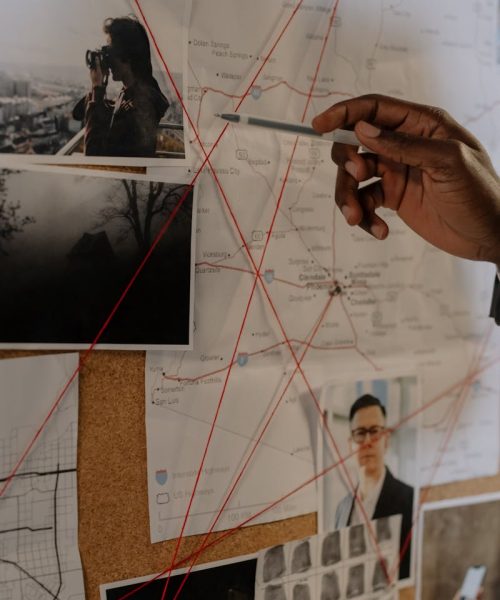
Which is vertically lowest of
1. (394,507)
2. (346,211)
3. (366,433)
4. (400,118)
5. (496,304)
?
(394,507)

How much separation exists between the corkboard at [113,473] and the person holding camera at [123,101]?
0.71 feet

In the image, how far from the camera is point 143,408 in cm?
65

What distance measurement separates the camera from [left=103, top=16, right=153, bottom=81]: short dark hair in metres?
0.60

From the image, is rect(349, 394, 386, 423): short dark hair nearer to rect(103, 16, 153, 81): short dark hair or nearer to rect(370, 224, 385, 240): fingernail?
rect(370, 224, 385, 240): fingernail

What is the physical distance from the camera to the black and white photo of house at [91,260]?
58cm

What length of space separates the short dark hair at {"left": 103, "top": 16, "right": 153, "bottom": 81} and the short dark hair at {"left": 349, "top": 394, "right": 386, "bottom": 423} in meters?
0.45

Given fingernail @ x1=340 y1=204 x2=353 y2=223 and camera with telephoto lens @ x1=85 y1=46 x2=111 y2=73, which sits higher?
camera with telephoto lens @ x1=85 y1=46 x2=111 y2=73

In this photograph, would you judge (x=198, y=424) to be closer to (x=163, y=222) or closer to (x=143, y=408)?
(x=143, y=408)

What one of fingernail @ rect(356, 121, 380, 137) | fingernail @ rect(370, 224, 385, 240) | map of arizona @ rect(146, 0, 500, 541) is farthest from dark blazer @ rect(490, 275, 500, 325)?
fingernail @ rect(356, 121, 380, 137)

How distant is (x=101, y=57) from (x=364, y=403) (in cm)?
50

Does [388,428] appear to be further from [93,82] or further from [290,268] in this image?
[93,82]

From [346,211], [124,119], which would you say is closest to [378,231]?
[346,211]

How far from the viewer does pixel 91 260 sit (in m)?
0.60

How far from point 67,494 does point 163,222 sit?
0.30 metres
